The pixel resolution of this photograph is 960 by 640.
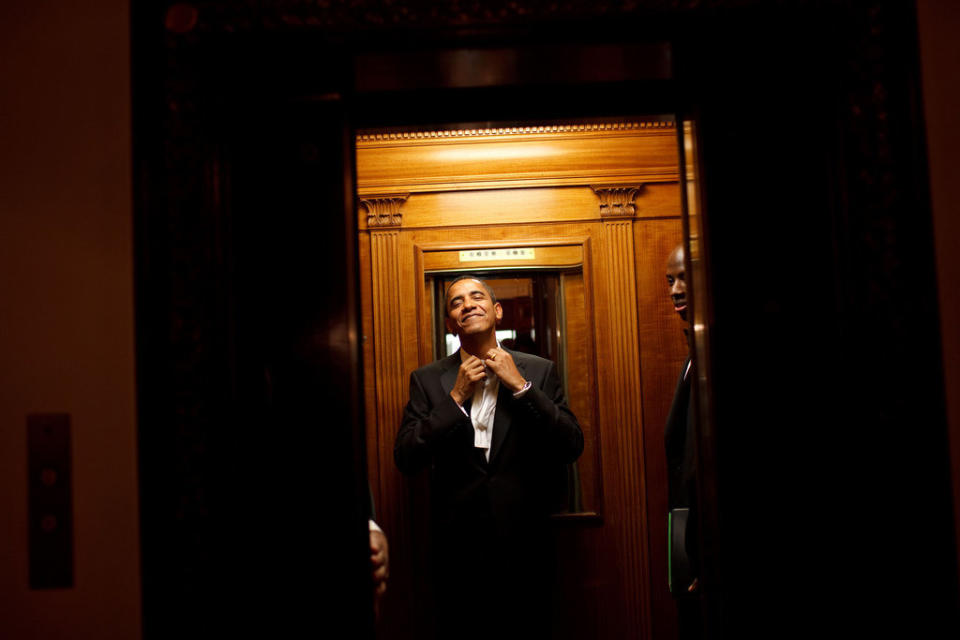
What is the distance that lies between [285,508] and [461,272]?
172 centimetres

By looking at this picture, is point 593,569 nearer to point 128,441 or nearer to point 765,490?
point 765,490

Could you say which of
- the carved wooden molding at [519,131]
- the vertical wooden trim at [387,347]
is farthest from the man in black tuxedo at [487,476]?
the carved wooden molding at [519,131]

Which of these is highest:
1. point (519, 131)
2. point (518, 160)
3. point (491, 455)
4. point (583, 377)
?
point (519, 131)

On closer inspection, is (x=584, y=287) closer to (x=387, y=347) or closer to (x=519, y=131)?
(x=519, y=131)

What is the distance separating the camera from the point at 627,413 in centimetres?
282

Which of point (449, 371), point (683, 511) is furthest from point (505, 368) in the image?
point (683, 511)

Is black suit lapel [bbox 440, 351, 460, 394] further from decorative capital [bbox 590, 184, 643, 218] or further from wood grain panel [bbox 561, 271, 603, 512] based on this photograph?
decorative capital [bbox 590, 184, 643, 218]

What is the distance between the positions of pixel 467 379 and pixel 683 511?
0.92 meters

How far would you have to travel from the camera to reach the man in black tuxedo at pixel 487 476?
8.06ft

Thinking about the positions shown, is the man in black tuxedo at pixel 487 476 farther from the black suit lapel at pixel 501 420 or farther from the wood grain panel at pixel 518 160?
the wood grain panel at pixel 518 160

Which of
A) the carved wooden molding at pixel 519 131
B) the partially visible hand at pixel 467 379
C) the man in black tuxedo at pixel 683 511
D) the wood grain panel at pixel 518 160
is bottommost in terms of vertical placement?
the man in black tuxedo at pixel 683 511

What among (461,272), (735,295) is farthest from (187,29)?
(461,272)

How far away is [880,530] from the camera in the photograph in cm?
124

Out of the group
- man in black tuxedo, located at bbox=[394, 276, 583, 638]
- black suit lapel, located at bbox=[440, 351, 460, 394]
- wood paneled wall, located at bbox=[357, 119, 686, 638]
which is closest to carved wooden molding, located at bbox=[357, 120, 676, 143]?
wood paneled wall, located at bbox=[357, 119, 686, 638]
